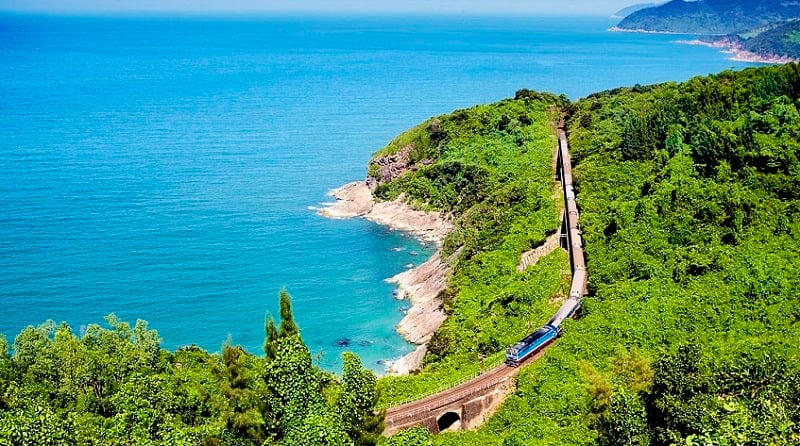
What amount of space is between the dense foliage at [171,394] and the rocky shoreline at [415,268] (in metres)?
17.8

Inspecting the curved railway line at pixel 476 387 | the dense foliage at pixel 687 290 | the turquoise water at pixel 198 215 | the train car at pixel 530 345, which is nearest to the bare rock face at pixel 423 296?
the turquoise water at pixel 198 215

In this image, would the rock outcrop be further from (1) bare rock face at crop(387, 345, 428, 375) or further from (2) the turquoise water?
(1) bare rock face at crop(387, 345, 428, 375)

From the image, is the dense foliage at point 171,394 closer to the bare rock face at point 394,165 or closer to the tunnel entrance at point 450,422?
the tunnel entrance at point 450,422

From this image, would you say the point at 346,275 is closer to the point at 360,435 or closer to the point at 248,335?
the point at 248,335

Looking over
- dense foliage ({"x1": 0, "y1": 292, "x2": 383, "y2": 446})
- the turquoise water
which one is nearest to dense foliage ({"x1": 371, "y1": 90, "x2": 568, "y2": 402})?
the turquoise water

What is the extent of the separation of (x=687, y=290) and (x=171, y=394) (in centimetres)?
3128

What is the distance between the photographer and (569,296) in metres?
46.9

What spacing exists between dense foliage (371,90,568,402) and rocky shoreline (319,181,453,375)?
1.59 metres

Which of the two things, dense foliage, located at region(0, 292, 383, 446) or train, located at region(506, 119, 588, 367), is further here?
train, located at region(506, 119, 588, 367)

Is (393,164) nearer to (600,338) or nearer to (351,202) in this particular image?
(351,202)

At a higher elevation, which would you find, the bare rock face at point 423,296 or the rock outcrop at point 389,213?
the rock outcrop at point 389,213

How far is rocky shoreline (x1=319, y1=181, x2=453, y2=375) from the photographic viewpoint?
54.9 meters

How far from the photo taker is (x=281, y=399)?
2164 cm

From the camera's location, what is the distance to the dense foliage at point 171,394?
64.8ft
